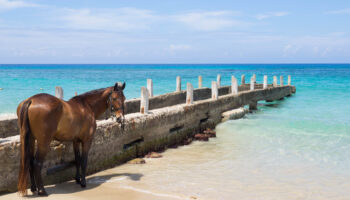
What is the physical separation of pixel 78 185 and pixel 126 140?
228 centimetres

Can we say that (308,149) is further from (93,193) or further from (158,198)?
(93,193)

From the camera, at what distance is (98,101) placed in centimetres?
636

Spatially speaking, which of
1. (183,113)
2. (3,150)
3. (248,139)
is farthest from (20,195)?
(248,139)

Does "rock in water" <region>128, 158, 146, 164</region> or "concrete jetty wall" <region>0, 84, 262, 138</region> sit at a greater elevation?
"concrete jetty wall" <region>0, 84, 262, 138</region>

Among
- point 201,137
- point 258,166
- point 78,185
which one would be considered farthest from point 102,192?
point 201,137

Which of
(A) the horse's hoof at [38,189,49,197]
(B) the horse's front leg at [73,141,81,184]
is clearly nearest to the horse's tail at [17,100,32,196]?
(A) the horse's hoof at [38,189,49,197]

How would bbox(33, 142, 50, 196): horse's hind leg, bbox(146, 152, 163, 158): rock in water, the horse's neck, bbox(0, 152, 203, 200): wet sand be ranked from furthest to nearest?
1. bbox(146, 152, 163, 158): rock in water
2. the horse's neck
3. bbox(0, 152, 203, 200): wet sand
4. bbox(33, 142, 50, 196): horse's hind leg

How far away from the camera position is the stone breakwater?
5637 mm

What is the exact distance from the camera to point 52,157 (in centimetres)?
630

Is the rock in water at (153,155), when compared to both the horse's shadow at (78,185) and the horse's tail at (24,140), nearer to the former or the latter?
the horse's shadow at (78,185)

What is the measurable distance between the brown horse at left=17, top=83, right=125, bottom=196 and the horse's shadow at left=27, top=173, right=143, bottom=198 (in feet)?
0.41

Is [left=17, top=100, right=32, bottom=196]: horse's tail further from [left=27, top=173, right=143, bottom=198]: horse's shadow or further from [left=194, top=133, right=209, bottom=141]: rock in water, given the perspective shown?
[left=194, top=133, right=209, bottom=141]: rock in water

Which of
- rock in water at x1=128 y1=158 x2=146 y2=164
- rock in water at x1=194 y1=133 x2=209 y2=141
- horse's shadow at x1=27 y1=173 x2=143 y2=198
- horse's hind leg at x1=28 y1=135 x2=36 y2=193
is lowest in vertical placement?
rock in water at x1=194 y1=133 x2=209 y2=141

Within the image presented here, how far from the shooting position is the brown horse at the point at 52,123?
5.04 m
